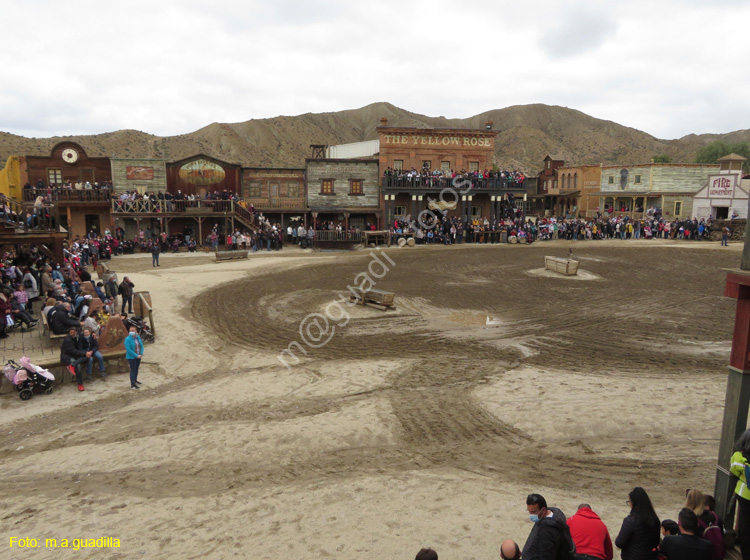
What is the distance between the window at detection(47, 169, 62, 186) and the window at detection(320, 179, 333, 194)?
721 inches

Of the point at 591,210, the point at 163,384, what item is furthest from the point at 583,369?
the point at 591,210

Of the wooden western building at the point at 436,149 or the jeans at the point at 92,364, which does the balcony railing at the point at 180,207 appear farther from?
the jeans at the point at 92,364

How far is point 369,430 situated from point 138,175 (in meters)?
34.2

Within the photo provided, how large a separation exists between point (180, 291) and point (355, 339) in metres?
9.57

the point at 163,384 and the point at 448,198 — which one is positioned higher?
the point at 448,198

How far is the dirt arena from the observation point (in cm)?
648

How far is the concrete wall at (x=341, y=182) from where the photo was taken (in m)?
39.6

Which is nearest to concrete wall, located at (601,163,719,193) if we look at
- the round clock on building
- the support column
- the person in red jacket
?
the round clock on building

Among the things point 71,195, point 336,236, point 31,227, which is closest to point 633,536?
point 31,227

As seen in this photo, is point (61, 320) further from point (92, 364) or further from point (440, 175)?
point (440, 175)

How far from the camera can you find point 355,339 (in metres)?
14.7

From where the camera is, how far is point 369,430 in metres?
9.10

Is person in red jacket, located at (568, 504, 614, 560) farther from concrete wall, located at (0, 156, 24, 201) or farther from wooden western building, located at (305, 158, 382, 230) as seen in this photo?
concrete wall, located at (0, 156, 24, 201)

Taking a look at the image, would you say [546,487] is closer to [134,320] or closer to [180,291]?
[134,320]
